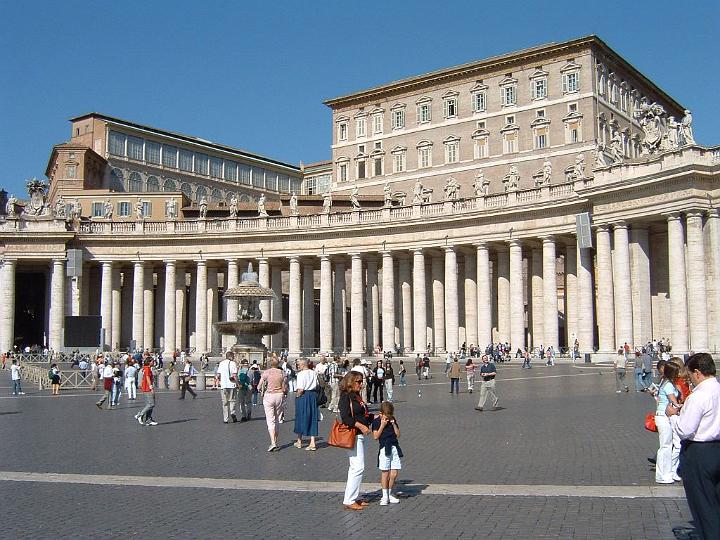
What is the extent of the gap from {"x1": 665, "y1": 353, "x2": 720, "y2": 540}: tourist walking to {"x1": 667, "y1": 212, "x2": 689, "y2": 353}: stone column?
41.0 meters

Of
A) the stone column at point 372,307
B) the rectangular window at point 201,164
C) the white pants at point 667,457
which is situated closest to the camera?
the white pants at point 667,457

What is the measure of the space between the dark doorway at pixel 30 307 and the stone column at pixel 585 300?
50.0m

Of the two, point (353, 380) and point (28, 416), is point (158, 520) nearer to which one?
point (353, 380)

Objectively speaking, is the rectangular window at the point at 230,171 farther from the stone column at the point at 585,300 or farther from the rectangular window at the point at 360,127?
the stone column at the point at 585,300

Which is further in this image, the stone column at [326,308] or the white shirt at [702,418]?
the stone column at [326,308]

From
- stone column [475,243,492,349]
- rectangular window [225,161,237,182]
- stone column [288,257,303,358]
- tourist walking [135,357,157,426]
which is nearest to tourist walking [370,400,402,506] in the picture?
tourist walking [135,357,157,426]

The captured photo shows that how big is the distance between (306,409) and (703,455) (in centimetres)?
1114

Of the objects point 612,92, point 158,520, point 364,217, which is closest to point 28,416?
point 158,520

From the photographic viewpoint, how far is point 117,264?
7062 centimetres

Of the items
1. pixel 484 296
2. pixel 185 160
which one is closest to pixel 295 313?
pixel 484 296

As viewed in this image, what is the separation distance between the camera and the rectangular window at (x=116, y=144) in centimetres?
10144

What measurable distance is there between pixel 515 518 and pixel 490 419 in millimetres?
12001

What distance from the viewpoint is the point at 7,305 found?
66.2 m

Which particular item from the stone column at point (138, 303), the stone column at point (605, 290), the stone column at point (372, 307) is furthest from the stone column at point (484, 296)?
the stone column at point (138, 303)
